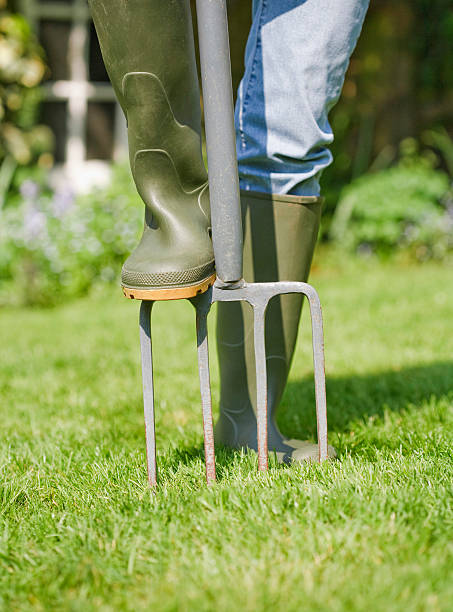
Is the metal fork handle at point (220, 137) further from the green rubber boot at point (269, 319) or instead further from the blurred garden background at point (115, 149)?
the blurred garden background at point (115, 149)

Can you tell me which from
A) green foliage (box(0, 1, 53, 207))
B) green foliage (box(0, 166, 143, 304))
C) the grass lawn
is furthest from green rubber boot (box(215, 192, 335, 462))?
green foliage (box(0, 1, 53, 207))

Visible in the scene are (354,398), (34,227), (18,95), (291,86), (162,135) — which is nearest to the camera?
(162,135)

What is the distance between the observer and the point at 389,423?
2.01m

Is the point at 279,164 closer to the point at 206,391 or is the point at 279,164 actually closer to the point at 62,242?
the point at 206,391

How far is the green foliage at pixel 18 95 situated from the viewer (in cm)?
577

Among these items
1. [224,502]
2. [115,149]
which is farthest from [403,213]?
[224,502]

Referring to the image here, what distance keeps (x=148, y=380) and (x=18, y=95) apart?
5.19m

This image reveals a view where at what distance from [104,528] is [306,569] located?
43cm

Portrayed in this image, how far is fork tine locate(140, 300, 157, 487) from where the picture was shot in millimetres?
1515

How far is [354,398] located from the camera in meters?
2.37

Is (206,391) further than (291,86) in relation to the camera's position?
No

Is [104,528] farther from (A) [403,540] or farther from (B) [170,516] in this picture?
(A) [403,540]

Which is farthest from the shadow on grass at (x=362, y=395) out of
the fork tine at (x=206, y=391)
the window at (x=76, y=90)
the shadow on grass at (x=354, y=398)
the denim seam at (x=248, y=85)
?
the window at (x=76, y=90)

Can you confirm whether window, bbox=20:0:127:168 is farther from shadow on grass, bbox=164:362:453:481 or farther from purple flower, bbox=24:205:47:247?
shadow on grass, bbox=164:362:453:481
